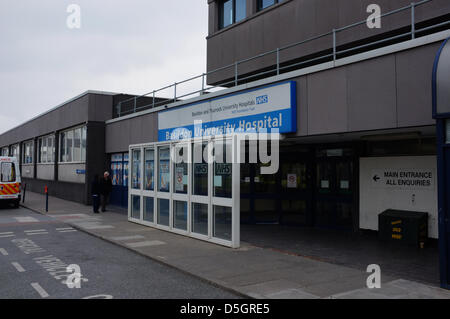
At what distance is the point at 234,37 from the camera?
16.1 meters

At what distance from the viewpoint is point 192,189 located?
1135 centimetres

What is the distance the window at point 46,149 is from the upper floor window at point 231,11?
16.2m

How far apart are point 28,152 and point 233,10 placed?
84.9 feet

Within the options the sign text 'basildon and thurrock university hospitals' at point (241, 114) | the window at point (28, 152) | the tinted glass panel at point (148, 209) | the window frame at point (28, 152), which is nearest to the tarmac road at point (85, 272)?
the tinted glass panel at point (148, 209)

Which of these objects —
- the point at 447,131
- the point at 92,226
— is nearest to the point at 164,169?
the point at 92,226

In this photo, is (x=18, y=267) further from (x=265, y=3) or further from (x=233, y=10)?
(x=233, y=10)

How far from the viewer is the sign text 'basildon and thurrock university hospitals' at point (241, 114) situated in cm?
1034

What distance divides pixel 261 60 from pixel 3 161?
46.3 feet

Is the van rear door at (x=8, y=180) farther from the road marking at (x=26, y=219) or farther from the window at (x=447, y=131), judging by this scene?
the window at (x=447, y=131)

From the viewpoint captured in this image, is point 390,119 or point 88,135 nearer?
point 390,119

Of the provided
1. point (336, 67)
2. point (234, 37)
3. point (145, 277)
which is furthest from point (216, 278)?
point (234, 37)

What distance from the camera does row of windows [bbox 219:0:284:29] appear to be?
15375 mm

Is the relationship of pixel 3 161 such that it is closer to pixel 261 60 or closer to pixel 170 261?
pixel 261 60

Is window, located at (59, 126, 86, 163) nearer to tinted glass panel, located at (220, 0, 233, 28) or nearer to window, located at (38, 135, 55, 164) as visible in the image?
window, located at (38, 135, 55, 164)
